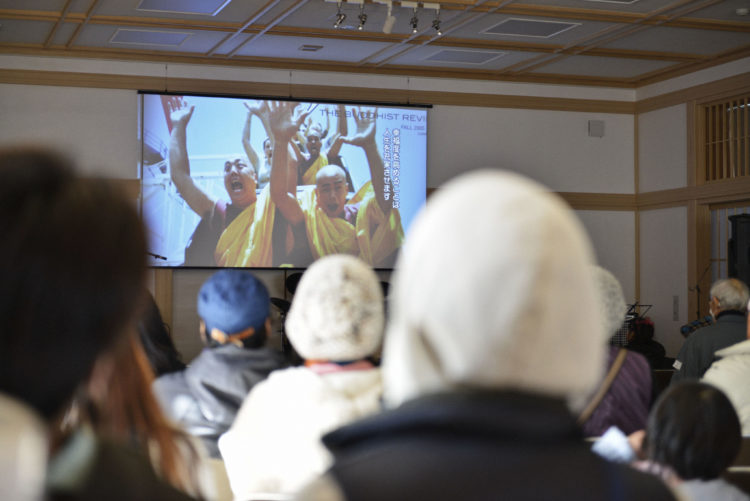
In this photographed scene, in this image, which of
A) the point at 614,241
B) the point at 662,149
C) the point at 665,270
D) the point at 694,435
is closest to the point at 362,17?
the point at 662,149

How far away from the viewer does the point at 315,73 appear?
1106cm

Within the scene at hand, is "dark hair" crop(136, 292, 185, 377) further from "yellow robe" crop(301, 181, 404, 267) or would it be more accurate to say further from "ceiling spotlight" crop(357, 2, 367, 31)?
"yellow robe" crop(301, 181, 404, 267)

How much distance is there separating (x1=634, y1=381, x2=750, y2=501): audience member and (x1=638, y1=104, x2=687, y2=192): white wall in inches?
385

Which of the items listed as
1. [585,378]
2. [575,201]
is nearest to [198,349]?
[575,201]

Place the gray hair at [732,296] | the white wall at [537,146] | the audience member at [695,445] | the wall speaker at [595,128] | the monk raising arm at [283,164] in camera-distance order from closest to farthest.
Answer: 1. the audience member at [695,445]
2. the gray hair at [732,296]
3. the monk raising arm at [283,164]
4. the white wall at [537,146]
5. the wall speaker at [595,128]

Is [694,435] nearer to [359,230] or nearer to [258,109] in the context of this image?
[359,230]

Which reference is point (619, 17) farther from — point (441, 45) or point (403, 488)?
point (403, 488)

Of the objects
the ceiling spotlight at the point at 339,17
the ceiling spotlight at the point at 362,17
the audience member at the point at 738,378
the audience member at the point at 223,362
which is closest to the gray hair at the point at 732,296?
the audience member at the point at 738,378

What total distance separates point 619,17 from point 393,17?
2.30 m

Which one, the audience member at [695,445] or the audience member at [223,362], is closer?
the audience member at [695,445]

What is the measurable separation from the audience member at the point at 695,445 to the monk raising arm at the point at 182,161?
29.0ft

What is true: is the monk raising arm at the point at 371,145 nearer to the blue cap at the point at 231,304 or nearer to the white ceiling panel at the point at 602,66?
the white ceiling panel at the point at 602,66

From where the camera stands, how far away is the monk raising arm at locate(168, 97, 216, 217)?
10.4 metres

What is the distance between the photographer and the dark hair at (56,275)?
2.57 feet
